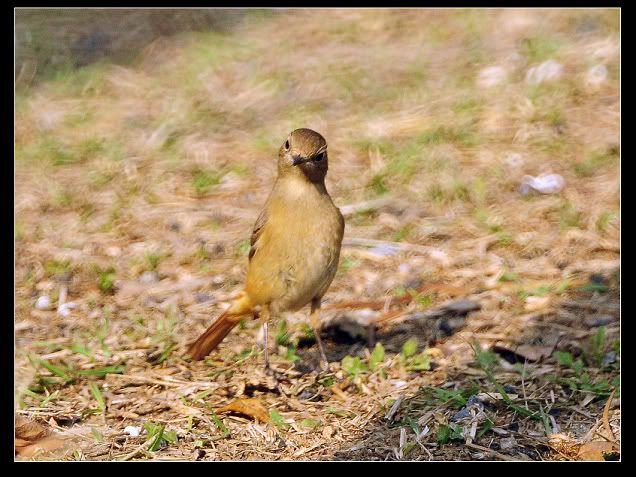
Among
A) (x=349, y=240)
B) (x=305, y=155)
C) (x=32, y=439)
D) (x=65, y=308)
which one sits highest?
(x=305, y=155)

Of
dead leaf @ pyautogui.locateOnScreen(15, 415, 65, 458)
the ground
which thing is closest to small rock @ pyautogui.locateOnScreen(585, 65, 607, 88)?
the ground

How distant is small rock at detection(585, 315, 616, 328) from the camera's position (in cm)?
603

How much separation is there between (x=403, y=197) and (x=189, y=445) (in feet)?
11.4

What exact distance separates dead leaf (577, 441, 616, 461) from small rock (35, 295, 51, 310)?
12.0ft

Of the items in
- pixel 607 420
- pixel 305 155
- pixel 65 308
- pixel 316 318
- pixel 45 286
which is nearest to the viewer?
pixel 607 420

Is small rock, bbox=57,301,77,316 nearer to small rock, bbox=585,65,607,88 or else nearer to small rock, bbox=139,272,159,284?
small rock, bbox=139,272,159,284

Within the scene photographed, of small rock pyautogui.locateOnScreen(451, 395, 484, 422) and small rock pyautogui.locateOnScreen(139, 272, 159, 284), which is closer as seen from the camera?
small rock pyautogui.locateOnScreen(451, 395, 484, 422)

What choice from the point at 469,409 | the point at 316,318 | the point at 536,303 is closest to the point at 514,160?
the point at 536,303

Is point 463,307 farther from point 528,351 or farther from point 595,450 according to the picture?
point 595,450

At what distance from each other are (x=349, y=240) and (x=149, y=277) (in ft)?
4.94

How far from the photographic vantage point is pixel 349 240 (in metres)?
7.32

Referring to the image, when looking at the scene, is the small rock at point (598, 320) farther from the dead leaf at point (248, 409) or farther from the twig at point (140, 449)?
the twig at point (140, 449)

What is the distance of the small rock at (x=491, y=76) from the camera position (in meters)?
9.18

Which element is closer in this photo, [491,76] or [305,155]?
[305,155]
